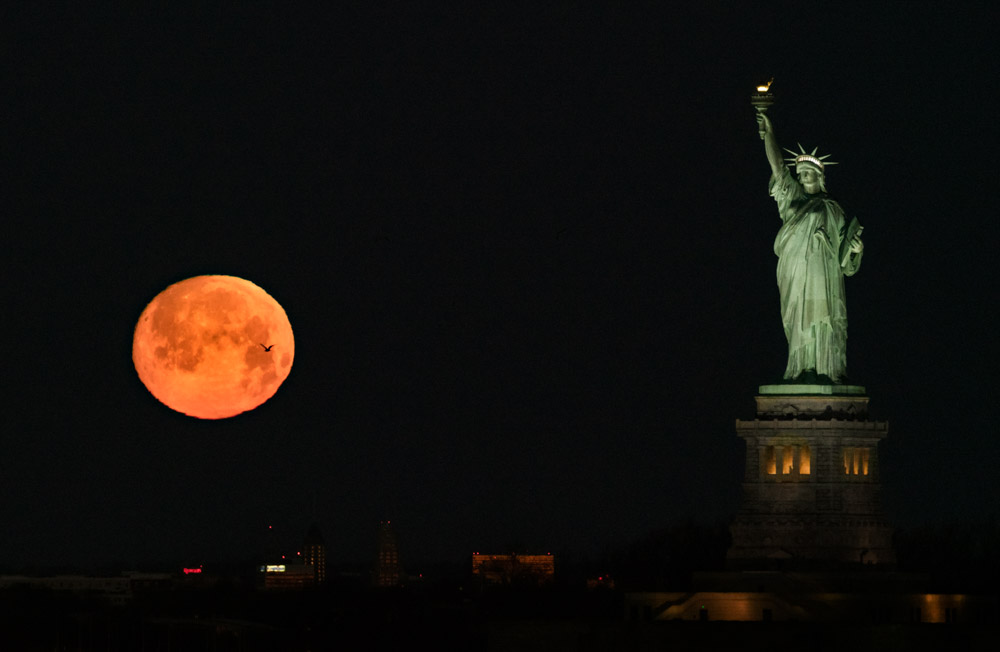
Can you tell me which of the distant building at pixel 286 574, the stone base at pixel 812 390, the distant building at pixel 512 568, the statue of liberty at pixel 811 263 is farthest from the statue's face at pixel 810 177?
the distant building at pixel 286 574

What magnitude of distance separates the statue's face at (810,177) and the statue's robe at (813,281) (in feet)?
0.83

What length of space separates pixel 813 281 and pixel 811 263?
0.49 metres

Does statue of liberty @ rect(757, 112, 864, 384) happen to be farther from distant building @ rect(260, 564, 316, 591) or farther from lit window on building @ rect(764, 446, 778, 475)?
distant building @ rect(260, 564, 316, 591)

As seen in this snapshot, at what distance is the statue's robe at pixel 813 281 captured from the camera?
6856 cm

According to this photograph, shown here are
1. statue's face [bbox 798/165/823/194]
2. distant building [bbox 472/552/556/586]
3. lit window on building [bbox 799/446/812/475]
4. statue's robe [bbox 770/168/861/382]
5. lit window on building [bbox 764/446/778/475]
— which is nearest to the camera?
lit window on building [bbox 799/446/812/475]

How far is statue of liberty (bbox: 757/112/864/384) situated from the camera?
6856 centimetres

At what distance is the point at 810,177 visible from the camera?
6931 cm

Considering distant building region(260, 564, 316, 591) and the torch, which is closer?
the torch

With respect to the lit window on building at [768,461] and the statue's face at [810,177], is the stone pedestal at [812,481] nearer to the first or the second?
the lit window on building at [768,461]

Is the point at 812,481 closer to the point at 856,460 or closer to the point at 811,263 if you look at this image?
the point at 856,460

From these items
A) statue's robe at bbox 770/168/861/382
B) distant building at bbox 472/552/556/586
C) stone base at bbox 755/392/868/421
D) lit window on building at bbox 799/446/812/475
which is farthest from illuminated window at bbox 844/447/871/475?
distant building at bbox 472/552/556/586

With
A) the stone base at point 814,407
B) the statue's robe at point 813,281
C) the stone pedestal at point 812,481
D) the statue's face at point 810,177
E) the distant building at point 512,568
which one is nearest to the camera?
the stone pedestal at point 812,481

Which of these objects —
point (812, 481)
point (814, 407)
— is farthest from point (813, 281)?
point (812, 481)

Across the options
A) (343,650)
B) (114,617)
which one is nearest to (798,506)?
(343,650)
